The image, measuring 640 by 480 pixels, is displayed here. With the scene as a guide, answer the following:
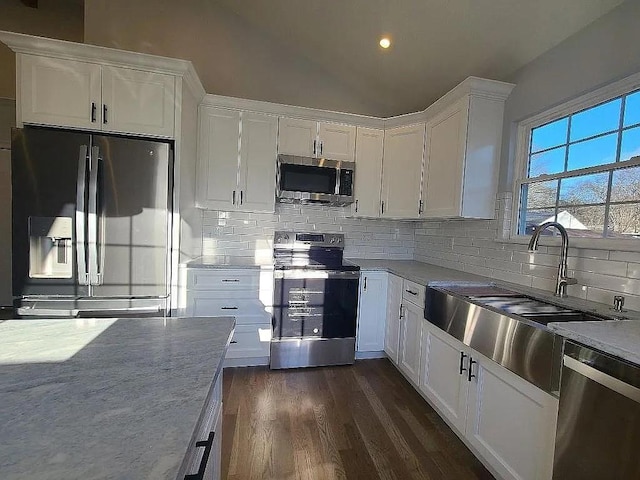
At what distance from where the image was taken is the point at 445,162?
2.64m

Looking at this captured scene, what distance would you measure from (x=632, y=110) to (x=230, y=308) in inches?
116

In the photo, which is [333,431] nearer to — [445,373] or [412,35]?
[445,373]

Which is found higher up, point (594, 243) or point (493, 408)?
point (594, 243)

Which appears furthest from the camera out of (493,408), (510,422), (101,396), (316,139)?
(316,139)

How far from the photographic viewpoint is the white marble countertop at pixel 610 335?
101 cm

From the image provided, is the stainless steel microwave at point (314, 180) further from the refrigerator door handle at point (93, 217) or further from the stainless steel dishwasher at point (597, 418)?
the stainless steel dishwasher at point (597, 418)

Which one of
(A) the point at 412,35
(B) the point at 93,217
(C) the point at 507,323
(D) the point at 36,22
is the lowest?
(C) the point at 507,323

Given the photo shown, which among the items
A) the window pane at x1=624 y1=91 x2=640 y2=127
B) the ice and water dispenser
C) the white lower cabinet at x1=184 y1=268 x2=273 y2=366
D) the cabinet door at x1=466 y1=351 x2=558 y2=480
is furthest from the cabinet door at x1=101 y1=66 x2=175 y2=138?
the window pane at x1=624 y1=91 x2=640 y2=127

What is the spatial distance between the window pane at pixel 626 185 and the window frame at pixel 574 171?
Result: 1.9 inches

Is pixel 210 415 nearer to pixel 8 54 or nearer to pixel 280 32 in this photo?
pixel 280 32

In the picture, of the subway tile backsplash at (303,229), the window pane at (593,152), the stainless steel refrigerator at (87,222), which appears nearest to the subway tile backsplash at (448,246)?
the subway tile backsplash at (303,229)

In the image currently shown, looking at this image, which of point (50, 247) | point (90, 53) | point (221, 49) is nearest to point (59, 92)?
point (90, 53)

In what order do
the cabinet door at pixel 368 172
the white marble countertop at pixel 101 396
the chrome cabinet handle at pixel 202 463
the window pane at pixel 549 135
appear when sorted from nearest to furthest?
the white marble countertop at pixel 101 396 → the chrome cabinet handle at pixel 202 463 → the window pane at pixel 549 135 → the cabinet door at pixel 368 172

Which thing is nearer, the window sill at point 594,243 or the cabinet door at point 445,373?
the window sill at point 594,243
